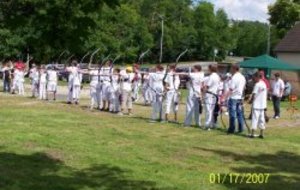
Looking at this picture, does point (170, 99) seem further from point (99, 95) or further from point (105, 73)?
point (99, 95)

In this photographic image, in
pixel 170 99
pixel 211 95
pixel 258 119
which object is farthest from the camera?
pixel 170 99

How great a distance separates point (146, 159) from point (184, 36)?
343 feet

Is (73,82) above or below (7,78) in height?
above

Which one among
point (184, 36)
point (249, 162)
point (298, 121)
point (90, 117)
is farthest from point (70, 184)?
point (184, 36)

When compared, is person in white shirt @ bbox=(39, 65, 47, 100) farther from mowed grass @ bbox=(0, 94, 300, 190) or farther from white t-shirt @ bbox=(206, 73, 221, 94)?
white t-shirt @ bbox=(206, 73, 221, 94)

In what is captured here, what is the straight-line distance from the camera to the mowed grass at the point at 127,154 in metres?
10.7

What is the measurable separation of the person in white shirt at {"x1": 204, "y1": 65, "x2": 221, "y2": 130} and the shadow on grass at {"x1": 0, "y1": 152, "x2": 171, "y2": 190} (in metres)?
8.00

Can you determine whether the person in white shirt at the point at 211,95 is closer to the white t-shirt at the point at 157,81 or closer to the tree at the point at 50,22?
the white t-shirt at the point at 157,81

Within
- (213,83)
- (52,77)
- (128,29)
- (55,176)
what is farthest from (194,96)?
(128,29)

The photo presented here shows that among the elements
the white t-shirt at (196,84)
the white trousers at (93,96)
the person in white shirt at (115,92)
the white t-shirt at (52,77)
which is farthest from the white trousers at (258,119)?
the white t-shirt at (52,77)

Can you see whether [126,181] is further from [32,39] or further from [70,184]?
[32,39]

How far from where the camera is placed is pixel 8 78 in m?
35.8

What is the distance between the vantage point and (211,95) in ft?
64.7

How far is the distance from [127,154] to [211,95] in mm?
6625
